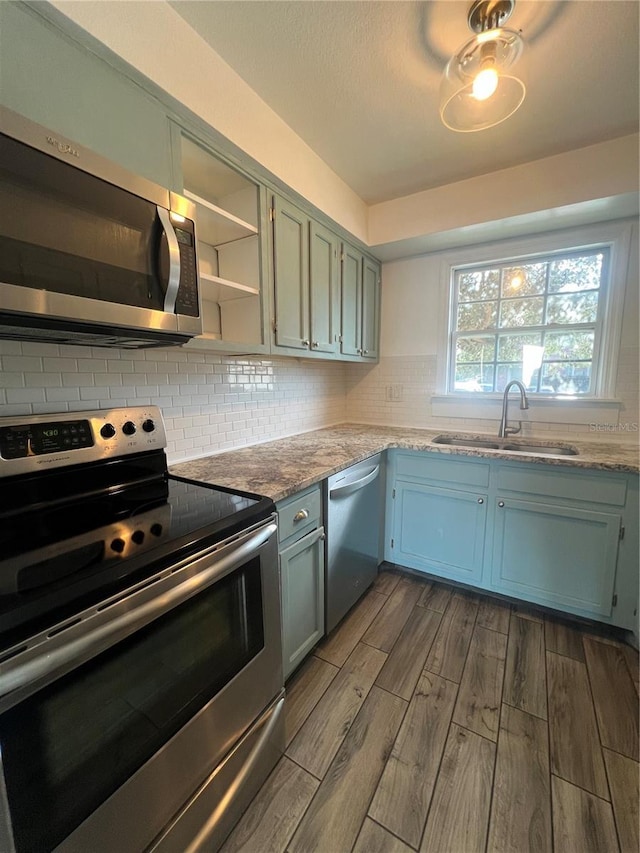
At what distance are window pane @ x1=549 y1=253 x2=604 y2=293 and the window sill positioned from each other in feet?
2.37

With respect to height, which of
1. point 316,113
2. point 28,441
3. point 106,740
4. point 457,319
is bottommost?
point 106,740

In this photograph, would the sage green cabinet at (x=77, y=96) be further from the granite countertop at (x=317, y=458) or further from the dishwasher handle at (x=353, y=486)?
the dishwasher handle at (x=353, y=486)

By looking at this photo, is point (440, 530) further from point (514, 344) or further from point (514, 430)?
point (514, 344)

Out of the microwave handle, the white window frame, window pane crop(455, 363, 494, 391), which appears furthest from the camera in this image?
window pane crop(455, 363, 494, 391)

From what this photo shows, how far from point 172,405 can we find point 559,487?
1979 millimetres

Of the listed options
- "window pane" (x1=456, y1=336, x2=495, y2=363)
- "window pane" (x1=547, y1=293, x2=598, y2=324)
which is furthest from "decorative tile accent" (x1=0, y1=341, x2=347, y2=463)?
"window pane" (x1=547, y1=293, x2=598, y2=324)

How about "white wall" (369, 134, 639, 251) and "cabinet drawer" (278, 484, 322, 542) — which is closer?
"cabinet drawer" (278, 484, 322, 542)

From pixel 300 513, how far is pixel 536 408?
188cm

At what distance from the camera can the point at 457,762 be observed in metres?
1.20

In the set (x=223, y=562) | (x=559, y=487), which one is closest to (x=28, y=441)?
(x=223, y=562)

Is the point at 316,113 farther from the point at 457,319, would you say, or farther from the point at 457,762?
the point at 457,762

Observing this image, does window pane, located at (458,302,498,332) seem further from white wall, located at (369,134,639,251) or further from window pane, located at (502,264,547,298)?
white wall, located at (369,134,639,251)

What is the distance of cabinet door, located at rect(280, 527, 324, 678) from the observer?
136 cm

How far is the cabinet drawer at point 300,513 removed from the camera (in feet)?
4.27
